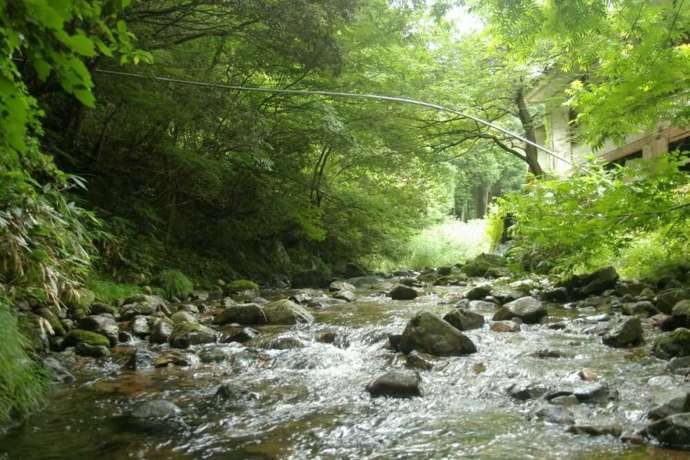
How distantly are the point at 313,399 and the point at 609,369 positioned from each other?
2398 mm

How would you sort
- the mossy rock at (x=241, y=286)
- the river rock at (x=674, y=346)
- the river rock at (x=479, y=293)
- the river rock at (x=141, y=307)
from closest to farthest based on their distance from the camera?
A: the river rock at (x=674, y=346)
the river rock at (x=141, y=307)
the river rock at (x=479, y=293)
the mossy rock at (x=241, y=286)

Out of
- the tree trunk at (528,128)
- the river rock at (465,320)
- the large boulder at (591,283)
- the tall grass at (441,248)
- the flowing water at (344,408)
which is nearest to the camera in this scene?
the flowing water at (344,408)

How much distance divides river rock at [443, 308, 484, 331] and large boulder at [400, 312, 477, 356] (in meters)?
0.92

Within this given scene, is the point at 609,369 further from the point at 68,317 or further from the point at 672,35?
the point at 68,317

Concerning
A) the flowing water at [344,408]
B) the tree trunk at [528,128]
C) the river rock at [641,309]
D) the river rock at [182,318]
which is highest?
the tree trunk at [528,128]

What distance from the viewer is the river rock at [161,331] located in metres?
5.67

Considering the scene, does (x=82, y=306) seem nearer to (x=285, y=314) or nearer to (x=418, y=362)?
(x=285, y=314)

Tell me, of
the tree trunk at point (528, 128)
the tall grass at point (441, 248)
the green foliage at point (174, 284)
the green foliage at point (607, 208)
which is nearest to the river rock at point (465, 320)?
the green foliage at point (607, 208)

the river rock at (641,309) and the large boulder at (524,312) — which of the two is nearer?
the river rock at (641,309)

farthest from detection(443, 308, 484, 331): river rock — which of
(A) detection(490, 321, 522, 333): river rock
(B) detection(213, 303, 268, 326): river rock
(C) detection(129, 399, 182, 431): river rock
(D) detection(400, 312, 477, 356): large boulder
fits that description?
(C) detection(129, 399, 182, 431): river rock

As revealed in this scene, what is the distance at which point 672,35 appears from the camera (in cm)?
387

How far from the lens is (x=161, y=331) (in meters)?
5.73

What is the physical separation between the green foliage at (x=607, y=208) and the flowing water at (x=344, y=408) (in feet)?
3.50

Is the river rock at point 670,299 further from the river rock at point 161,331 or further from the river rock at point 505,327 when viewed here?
the river rock at point 161,331
